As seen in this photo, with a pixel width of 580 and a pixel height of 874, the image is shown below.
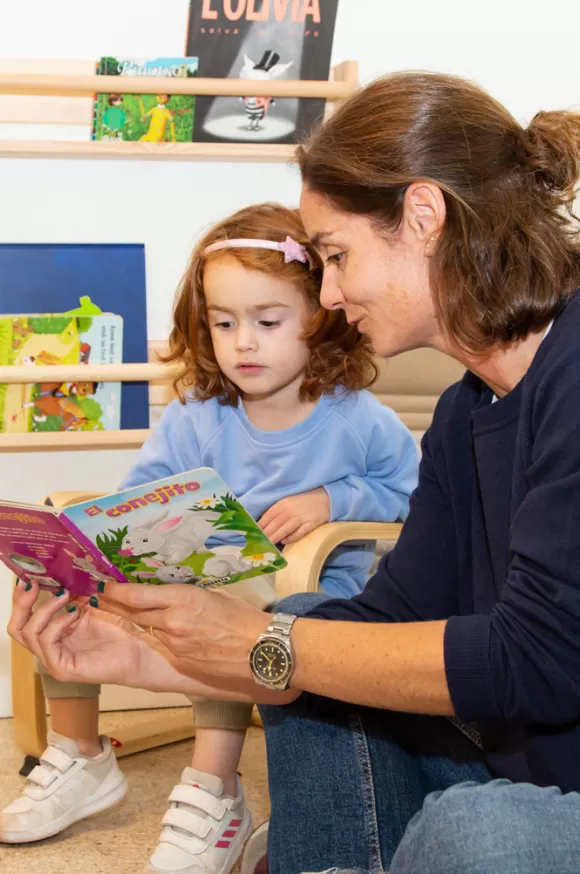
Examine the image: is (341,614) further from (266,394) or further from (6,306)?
(6,306)

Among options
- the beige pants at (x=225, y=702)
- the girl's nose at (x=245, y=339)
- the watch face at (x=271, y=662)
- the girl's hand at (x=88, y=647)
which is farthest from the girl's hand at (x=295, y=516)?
the watch face at (x=271, y=662)

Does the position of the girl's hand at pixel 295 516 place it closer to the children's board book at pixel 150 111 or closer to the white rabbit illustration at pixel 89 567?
the white rabbit illustration at pixel 89 567

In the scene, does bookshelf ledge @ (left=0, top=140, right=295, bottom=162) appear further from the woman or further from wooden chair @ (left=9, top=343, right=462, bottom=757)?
the woman

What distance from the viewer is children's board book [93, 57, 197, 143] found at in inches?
80.0

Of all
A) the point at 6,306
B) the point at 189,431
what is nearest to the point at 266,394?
the point at 189,431

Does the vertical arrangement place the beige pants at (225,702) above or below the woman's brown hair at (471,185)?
below

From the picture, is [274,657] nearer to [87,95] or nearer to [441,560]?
[441,560]

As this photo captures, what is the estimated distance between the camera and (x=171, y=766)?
76.2 inches

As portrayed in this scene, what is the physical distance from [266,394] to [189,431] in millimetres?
151

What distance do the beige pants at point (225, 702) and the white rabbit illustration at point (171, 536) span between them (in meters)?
0.24

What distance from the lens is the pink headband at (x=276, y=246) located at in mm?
1709

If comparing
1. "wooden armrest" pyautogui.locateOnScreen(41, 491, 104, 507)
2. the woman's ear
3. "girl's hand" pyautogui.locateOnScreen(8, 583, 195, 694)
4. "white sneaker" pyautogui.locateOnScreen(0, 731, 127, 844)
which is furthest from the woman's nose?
"white sneaker" pyautogui.locateOnScreen(0, 731, 127, 844)

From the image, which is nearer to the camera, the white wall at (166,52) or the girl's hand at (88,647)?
the girl's hand at (88,647)

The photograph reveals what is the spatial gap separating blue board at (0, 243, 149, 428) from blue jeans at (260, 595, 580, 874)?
0.93 m
